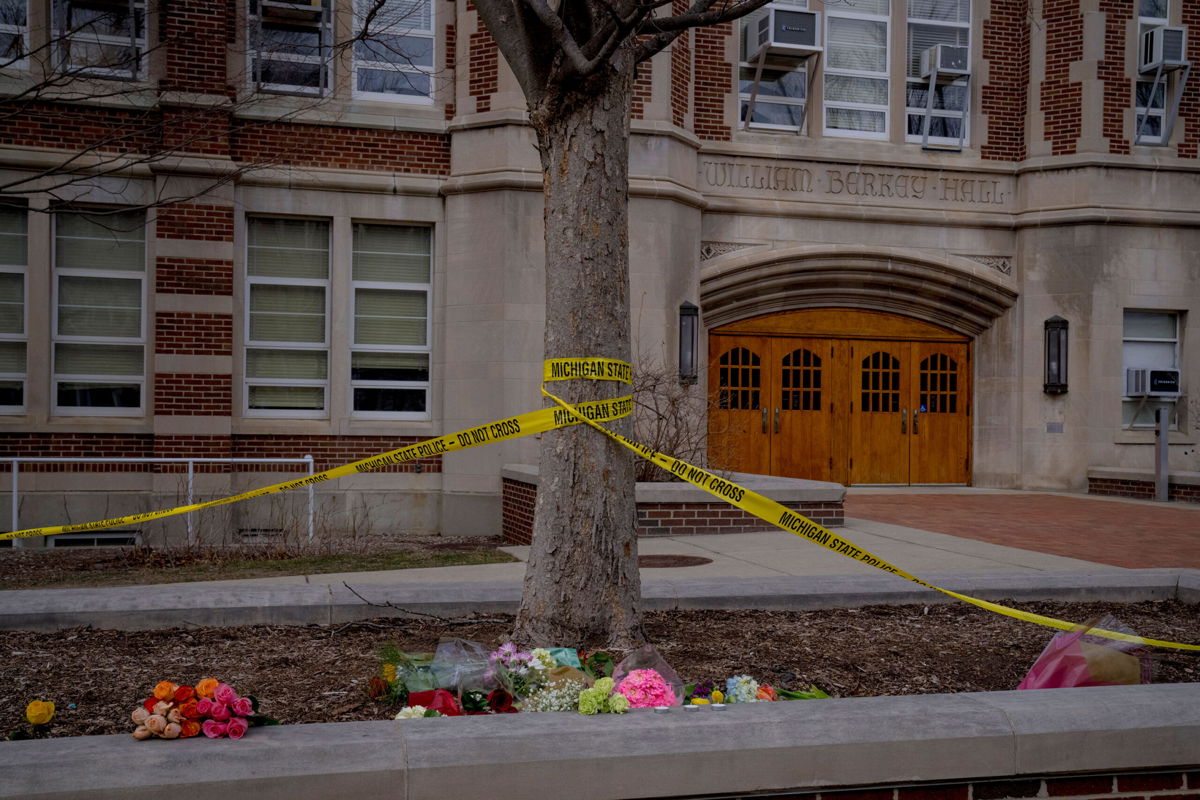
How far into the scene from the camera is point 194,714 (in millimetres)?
3285

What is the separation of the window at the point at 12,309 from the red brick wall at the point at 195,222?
70.2 inches

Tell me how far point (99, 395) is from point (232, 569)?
253 inches

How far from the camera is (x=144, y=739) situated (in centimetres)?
318

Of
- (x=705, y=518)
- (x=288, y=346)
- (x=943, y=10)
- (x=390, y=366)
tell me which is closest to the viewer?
(x=705, y=518)

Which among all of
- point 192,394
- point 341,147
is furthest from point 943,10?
point 192,394

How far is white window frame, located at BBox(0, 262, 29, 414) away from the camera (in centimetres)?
1391

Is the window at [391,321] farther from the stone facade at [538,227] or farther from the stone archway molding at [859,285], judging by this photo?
the stone archway molding at [859,285]

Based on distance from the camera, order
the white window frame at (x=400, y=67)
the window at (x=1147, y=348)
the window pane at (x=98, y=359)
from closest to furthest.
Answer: the window pane at (x=98, y=359) < the white window frame at (x=400, y=67) < the window at (x=1147, y=348)

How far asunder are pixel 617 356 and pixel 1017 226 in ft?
45.1

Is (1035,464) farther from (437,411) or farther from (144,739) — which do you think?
(144,739)

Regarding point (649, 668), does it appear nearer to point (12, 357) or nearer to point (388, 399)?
point (388, 399)

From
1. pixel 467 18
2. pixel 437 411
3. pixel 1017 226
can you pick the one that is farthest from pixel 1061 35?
pixel 437 411

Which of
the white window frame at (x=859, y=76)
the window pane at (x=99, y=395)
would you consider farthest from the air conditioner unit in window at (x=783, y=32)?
the window pane at (x=99, y=395)

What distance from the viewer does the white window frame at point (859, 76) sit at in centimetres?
1677
